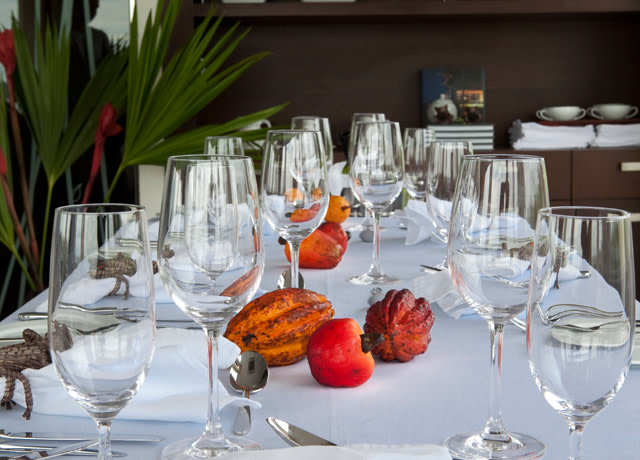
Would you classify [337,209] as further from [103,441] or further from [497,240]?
[103,441]

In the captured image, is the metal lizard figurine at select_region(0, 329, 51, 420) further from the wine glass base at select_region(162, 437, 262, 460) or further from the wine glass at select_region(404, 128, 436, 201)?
the wine glass at select_region(404, 128, 436, 201)

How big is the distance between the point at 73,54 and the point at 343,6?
0.96 metres

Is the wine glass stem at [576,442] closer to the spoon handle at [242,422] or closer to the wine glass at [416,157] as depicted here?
the spoon handle at [242,422]

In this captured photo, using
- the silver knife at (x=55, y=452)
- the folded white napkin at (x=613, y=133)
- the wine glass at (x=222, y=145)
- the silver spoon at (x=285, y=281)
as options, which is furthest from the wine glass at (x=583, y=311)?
the folded white napkin at (x=613, y=133)

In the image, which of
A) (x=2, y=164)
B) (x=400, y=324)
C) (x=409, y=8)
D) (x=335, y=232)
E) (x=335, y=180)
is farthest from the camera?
(x=409, y=8)

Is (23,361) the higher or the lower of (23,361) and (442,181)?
the lower

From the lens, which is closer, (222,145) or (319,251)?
(319,251)

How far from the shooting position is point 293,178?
975 mm

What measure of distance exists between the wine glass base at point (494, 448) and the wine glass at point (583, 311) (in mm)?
90

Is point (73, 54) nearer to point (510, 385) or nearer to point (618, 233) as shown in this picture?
point (510, 385)

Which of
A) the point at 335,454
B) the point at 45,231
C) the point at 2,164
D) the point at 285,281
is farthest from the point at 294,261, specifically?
the point at 45,231

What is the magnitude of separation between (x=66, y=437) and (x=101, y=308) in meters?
0.17

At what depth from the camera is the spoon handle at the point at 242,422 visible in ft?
2.14

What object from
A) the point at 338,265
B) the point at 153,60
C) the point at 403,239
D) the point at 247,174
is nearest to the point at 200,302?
the point at 247,174
